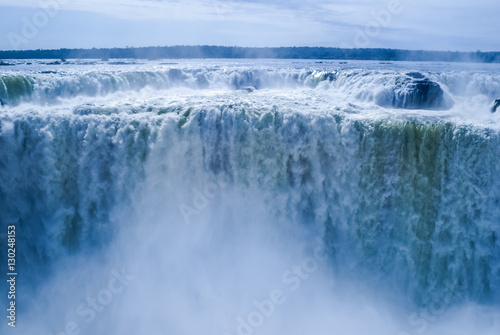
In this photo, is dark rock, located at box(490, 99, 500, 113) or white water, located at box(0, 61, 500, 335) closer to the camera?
white water, located at box(0, 61, 500, 335)

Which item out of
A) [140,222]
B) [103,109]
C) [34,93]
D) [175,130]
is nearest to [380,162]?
[175,130]

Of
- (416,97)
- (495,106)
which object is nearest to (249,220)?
(495,106)

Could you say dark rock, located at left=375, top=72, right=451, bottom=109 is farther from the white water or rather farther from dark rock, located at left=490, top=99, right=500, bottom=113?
the white water

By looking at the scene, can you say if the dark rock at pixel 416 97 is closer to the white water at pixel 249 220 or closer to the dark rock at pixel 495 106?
the dark rock at pixel 495 106

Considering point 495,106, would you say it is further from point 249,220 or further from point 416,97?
point 249,220

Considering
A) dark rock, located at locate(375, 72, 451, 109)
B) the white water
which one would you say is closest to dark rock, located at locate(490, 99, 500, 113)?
dark rock, located at locate(375, 72, 451, 109)

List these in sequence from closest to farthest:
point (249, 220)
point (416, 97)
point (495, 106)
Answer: point (249, 220) < point (495, 106) < point (416, 97)
